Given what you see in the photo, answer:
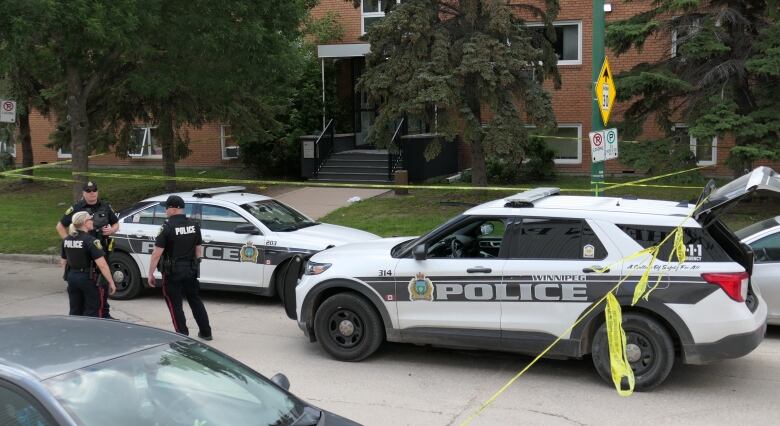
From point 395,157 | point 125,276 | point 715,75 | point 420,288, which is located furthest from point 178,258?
point 395,157

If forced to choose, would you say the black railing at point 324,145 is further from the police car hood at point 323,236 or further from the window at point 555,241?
the window at point 555,241

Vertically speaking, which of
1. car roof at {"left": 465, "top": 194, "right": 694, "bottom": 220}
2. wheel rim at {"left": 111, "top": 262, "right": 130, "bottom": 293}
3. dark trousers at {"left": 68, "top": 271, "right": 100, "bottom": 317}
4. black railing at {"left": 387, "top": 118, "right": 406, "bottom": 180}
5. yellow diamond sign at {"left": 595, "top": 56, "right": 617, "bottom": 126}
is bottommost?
wheel rim at {"left": 111, "top": 262, "right": 130, "bottom": 293}

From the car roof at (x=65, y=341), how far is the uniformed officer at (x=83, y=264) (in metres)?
3.82

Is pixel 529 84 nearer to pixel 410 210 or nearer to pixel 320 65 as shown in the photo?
pixel 410 210

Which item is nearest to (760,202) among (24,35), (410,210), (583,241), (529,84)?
(529,84)

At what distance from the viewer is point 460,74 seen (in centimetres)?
1552

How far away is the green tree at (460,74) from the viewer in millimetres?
15445

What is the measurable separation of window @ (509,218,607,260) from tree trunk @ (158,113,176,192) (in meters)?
13.9

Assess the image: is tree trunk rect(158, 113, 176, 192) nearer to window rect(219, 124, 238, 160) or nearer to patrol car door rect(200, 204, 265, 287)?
window rect(219, 124, 238, 160)

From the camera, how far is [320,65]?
23656mm

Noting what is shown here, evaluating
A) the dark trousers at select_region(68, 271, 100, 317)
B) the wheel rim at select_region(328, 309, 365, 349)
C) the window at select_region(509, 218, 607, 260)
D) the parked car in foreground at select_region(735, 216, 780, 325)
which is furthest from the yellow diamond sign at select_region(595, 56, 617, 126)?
the dark trousers at select_region(68, 271, 100, 317)

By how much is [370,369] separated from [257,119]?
46.1ft

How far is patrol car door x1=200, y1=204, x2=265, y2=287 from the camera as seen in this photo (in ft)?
32.0

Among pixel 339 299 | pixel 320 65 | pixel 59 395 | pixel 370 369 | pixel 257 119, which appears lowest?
pixel 370 369
